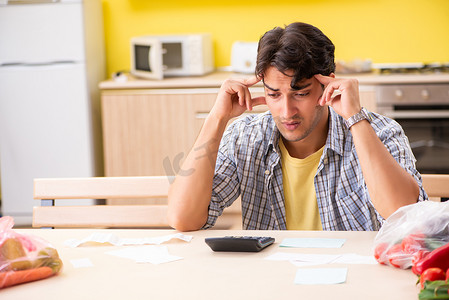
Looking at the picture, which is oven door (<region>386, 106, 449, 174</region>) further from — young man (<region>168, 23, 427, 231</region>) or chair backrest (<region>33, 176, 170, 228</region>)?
chair backrest (<region>33, 176, 170, 228</region>)

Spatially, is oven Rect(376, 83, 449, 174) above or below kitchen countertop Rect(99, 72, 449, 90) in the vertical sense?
below

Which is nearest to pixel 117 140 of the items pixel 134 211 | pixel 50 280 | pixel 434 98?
pixel 434 98

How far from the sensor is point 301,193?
1888 mm

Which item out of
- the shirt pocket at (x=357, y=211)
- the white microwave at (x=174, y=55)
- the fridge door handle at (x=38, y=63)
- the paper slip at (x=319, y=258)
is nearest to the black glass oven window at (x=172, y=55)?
the white microwave at (x=174, y=55)

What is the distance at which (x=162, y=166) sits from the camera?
3.99 metres

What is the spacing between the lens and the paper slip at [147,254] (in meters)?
1.40

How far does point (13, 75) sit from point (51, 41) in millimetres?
321

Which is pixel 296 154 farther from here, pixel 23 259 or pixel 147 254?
pixel 23 259

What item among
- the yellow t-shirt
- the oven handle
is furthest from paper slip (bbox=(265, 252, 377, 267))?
the oven handle

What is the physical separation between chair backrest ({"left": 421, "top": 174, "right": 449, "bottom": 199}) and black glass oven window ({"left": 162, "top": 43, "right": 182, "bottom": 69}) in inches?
96.9

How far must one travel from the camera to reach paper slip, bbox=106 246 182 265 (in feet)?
4.58

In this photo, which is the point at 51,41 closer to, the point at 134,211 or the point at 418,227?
the point at 134,211

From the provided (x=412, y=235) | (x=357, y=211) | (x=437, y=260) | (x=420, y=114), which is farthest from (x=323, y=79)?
(x=420, y=114)

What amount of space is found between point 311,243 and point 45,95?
9.55ft
